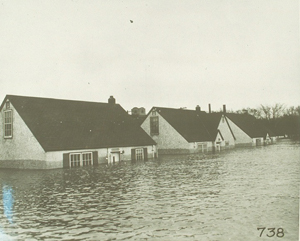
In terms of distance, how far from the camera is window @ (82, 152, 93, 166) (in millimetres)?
30477

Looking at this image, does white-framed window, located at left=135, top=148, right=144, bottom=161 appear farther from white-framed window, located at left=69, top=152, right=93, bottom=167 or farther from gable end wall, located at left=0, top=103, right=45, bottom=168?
gable end wall, located at left=0, top=103, right=45, bottom=168

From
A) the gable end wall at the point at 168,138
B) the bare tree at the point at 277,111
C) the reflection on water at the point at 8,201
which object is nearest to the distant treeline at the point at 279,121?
the bare tree at the point at 277,111

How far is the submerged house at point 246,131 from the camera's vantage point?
63750 mm

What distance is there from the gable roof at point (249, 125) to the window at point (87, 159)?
40.4 metres

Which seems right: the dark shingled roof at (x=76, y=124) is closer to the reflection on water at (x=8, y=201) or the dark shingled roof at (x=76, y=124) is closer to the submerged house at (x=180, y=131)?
the submerged house at (x=180, y=131)

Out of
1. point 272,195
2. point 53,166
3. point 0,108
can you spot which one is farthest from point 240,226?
point 0,108

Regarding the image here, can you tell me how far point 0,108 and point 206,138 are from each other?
29.7 m

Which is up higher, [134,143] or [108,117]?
[108,117]

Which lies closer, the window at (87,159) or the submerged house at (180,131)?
the window at (87,159)

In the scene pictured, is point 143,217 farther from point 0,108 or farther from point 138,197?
point 0,108

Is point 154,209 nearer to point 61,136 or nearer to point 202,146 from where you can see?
point 61,136

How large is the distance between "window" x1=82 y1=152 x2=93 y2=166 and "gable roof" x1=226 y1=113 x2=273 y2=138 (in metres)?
40.4

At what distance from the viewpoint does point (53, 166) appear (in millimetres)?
27828

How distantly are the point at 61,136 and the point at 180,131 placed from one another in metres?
20.4
